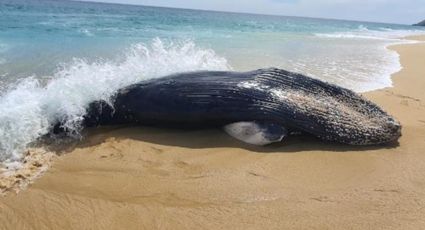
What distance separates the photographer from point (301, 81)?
478 cm

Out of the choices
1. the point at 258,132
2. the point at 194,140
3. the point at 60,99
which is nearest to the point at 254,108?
the point at 258,132

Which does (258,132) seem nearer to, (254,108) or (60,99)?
(254,108)

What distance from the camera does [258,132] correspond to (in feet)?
14.2

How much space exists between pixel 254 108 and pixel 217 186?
3.88 feet

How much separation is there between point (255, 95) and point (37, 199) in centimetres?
240

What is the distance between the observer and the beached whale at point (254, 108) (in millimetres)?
4359

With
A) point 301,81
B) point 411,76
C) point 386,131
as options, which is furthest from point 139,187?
point 411,76

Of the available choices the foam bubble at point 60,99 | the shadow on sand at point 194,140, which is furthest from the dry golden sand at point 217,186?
the foam bubble at point 60,99

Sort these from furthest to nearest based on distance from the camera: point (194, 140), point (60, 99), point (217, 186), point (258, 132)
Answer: point (60, 99)
point (194, 140)
point (258, 132)
point (217, 186)

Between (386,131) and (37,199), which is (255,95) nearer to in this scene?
(386,131)

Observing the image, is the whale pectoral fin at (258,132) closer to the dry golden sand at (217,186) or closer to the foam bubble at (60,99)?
the dry golden sand at (217,186)

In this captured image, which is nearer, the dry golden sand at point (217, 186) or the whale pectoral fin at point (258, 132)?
the dry golden sand at point (217, 186)

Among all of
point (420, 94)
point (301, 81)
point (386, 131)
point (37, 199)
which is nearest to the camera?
point (37, 199)

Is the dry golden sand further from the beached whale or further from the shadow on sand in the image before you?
the beached whale
